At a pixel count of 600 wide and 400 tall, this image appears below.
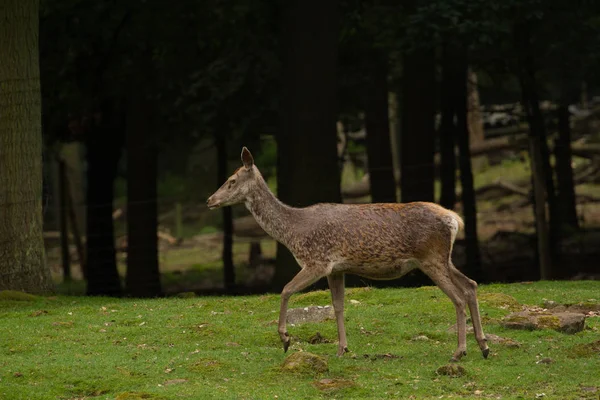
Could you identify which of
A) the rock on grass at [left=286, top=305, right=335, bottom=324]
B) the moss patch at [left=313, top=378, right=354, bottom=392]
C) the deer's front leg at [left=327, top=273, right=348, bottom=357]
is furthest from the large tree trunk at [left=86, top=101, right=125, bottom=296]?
the moss patch at [left=313, top=378, right=354, bottom=392]

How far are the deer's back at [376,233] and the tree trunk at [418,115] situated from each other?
1006cm

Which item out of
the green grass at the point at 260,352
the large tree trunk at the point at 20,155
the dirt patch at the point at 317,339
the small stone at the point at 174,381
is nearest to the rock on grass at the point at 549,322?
the green grass at the point at 260,352

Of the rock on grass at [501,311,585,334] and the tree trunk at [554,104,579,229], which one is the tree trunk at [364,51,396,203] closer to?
the tree trunk at [554,104,579,229]

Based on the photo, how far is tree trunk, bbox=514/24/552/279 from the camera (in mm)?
21844

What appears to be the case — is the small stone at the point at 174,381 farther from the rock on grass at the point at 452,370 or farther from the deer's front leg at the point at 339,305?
the rock on grass at the point at 452,370

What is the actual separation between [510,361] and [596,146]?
67.3 ft

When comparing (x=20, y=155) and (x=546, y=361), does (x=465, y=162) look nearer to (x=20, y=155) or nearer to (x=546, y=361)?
(x=20, y=155)

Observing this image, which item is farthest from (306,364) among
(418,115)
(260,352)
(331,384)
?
(418,115)

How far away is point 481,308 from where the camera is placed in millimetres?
14500

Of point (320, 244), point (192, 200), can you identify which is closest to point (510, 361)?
point (320, 244)

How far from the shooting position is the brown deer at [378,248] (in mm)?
12250

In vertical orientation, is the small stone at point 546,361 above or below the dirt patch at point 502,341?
below

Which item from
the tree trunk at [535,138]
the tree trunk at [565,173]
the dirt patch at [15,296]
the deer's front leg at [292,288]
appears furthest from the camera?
the tree trunk at [565,173]

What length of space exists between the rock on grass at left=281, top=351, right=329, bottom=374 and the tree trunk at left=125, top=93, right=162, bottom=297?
12.5m
